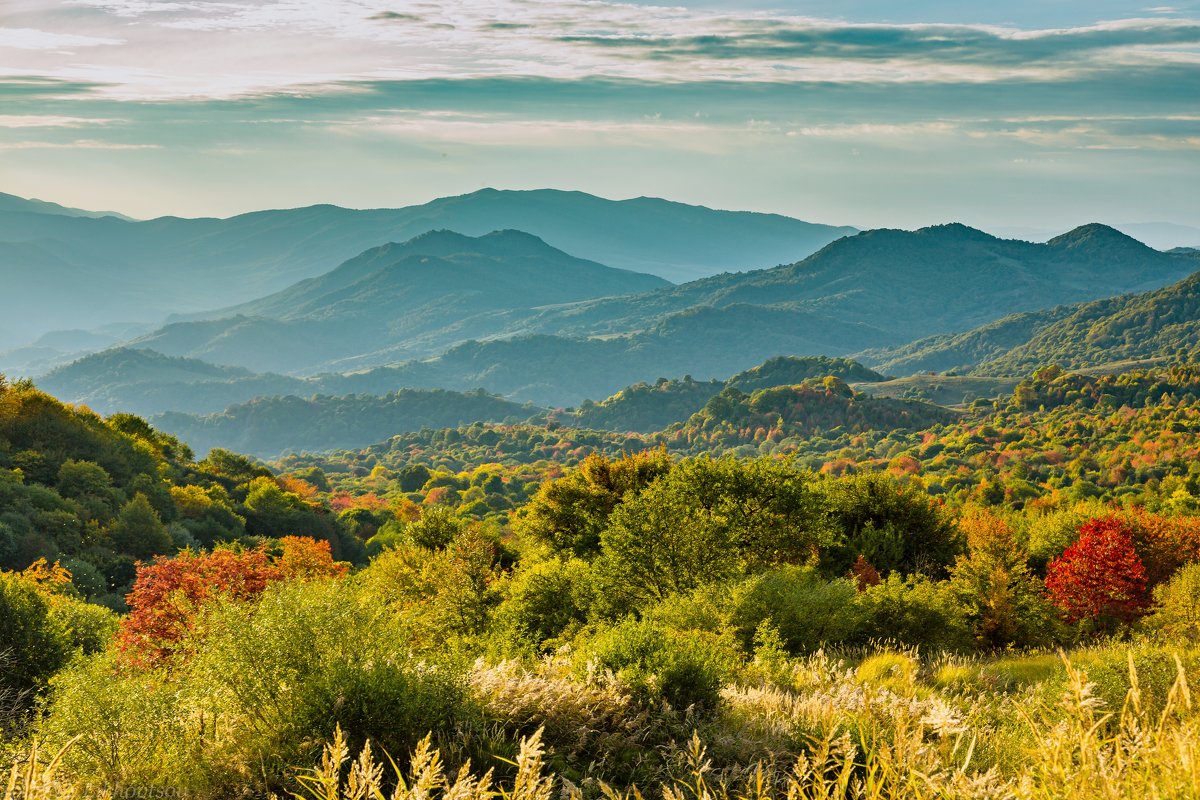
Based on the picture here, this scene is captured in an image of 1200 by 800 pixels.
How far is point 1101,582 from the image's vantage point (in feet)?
106

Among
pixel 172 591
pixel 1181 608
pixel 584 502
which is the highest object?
pixel 584 502

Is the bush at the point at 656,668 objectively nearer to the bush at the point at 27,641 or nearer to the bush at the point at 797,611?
the bush at the point at 797,611

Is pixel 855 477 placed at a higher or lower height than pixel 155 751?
lower

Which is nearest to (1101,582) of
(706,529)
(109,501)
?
(706,529)

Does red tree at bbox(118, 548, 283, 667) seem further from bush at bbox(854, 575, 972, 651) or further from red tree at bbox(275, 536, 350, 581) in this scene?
bush at bbox(854, 575, 972, 651)

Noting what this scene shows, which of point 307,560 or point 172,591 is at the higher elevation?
point 172,591

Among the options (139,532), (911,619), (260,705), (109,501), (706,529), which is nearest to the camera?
(260,705)

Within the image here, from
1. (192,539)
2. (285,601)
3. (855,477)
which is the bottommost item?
(192,539)

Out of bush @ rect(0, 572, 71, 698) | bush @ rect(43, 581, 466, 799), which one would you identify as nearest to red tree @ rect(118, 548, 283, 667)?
bush @ rect(0, 572, 71, 698)

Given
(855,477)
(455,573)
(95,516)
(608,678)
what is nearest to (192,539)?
(95,516)

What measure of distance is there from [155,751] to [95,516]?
43.2 metres

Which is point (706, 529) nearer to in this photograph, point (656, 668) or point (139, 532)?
point (656, 668)

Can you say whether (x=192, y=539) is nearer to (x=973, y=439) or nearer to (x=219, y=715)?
(x=219, y=715)

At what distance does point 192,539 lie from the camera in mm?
50188
